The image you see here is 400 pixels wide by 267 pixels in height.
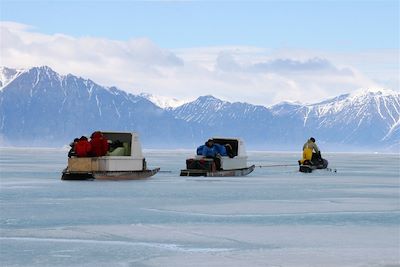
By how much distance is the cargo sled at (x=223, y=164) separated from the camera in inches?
1758

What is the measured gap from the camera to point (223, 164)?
45469 millimetres

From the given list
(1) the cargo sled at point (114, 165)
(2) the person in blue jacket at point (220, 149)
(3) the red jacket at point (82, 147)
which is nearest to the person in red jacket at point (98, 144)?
(3) the red jacket at point (82, 147)

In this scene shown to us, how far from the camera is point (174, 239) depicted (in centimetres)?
1830

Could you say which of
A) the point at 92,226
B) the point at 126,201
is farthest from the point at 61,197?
the point at 92,226

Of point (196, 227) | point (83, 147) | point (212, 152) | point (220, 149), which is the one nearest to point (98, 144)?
point (83, 147)

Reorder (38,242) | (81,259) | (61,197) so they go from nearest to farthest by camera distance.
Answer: (81,259), (38,242), (61,197)

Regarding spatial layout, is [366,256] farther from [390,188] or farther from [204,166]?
[204,166]

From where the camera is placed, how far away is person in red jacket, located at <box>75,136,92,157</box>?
38.5 m

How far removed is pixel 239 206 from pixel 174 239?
341 inches

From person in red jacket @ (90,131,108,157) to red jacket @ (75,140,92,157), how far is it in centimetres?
19

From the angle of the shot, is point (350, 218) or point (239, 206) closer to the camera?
point (350, 218)

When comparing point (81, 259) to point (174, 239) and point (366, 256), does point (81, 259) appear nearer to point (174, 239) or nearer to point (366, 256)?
point (174, 239)

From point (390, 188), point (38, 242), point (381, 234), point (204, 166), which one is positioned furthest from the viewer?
point (204, 166)

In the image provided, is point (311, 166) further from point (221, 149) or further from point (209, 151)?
point (209, 151)
